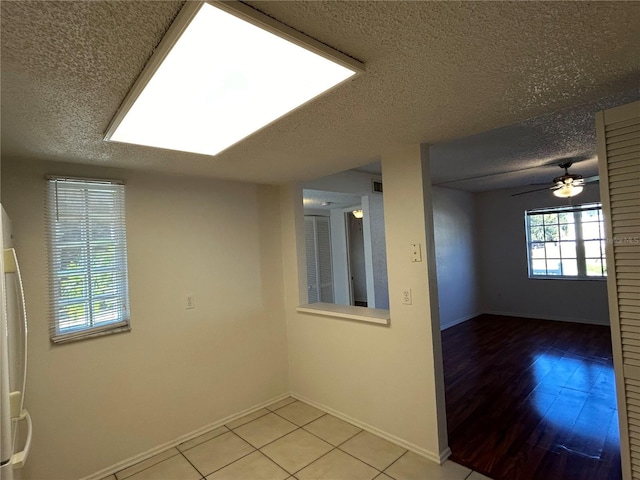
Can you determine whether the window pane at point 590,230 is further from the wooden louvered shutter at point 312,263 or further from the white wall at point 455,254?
the wooden louvered shutter at point 312,263

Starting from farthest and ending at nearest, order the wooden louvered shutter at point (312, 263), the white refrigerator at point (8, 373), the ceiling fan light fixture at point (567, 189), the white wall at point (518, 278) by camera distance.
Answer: the wooden louvered shutter at point (312, 263) < the white wall at point (518, 278) < the ceiling fan light fixture at point (567, 189) < the white refrigerator at point (8, 373)

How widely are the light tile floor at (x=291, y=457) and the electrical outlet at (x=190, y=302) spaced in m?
1.10

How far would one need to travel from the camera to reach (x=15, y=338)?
154 centimetres

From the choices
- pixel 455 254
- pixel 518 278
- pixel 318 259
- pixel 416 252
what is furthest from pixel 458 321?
pixel 416 252

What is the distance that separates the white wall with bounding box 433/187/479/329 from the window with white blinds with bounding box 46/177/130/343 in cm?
464

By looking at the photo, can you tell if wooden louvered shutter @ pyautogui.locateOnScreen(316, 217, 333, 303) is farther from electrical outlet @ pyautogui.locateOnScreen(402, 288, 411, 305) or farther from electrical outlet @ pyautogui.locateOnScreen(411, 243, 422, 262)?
electrical outlet @ pyautogui.locateOnScreen(411, 243, 422, 262)

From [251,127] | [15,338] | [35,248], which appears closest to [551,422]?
[251,127]

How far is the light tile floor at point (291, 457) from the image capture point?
86.1 inches

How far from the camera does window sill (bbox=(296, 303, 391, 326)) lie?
2588 millimetres

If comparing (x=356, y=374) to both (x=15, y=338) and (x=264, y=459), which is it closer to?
(x=264, y=459)

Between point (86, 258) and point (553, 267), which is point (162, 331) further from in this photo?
point (553, 267)

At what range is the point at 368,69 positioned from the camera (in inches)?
50.0

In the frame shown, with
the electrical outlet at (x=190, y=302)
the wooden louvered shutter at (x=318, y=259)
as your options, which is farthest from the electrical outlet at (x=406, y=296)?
the wooden louvered shutter at (x=318, y=259)

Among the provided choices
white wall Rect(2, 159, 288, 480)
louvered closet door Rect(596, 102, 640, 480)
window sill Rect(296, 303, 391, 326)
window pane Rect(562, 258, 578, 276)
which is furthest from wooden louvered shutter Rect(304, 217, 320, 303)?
window pane Rect(562, 258, 578, 276)
